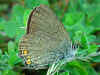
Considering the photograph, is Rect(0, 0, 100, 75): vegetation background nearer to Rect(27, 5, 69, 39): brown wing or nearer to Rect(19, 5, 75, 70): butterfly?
Rect(19, 5, 75, 70): butterfly

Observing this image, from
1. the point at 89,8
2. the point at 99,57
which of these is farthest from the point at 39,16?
the point at 89,8

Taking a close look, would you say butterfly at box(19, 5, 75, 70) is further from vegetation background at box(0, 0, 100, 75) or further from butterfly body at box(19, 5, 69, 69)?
vegetation background at box(0, 0, 100, 75)

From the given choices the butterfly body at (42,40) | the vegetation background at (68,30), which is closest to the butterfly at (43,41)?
the butterfly body at (42,40)

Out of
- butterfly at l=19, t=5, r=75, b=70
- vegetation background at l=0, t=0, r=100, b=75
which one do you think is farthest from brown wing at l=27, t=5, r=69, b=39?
vegetation background at l=0, t=0, r=100, b=75

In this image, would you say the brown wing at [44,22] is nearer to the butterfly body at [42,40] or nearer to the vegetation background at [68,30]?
the butterfly body at [42,40]

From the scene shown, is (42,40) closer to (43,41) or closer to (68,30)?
(43,41)

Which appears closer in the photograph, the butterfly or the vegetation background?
the butterfly

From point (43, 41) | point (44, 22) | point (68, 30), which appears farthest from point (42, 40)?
point (68, 30)
